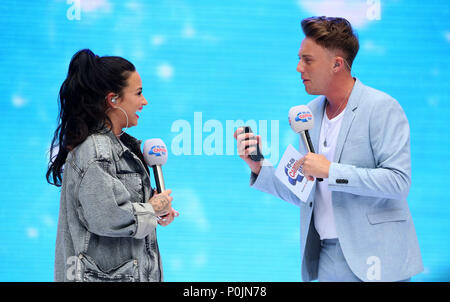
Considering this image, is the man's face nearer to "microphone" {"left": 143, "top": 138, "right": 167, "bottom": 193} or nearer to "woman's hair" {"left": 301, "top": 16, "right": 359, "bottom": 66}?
"woman's hair" {"left": 301, "top": 16, "right": 359, "bottom": 66}

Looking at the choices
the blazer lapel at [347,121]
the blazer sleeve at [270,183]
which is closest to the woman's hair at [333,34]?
the blazer lapel at [347,121]

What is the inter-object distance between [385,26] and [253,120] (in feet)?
4.07

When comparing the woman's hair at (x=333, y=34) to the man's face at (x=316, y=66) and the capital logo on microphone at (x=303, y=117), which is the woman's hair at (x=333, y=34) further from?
the capital logo on microphone at (x=303, y=117)

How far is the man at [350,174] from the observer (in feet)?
7.04

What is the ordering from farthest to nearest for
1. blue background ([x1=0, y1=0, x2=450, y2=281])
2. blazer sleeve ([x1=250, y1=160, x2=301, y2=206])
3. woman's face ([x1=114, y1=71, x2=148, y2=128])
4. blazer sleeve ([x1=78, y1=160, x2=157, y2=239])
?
1. blue background ([x1=0, y1=0, x2=450, y2=281])
2. blazer sleeve ([x1=250, y1=160, x2=301, y2=206])
3. woman's face ([x1=114, y1=71, x2=148, y2=128])
4. blazer sleeve ([x1=78, y1=160, x2=157, y2=239])

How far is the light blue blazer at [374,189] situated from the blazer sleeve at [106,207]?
32.7 inches

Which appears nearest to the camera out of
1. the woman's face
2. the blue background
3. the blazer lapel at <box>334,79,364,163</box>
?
the woman's face

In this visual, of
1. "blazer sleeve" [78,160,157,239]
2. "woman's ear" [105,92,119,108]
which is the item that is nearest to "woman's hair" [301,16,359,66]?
"woman's ear" [105,92,119,108]

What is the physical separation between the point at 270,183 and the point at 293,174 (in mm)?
252

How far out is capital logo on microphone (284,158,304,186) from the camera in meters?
2.32
